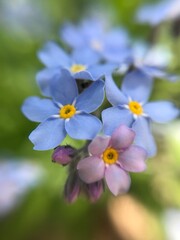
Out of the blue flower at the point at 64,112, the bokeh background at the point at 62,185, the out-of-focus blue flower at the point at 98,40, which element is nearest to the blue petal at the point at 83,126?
the blue flower at the point at 64,112

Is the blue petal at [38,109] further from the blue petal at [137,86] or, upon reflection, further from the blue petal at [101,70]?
the blue petal at [137,86]

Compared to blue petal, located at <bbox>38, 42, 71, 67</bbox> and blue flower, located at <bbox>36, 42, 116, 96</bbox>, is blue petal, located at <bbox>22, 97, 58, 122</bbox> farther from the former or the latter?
blue petal, located at <bbox>38, 42, 71, 67</bbox>

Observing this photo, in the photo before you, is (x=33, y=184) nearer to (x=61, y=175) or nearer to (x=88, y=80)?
(x=61, y=175)

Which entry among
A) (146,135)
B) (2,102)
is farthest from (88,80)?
(2,102)

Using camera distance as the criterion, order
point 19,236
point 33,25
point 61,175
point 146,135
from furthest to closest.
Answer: point 33,25 → point 19,236 → point 61,175 → point 146,135

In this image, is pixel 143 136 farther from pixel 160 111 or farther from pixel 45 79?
pixel 45 79
